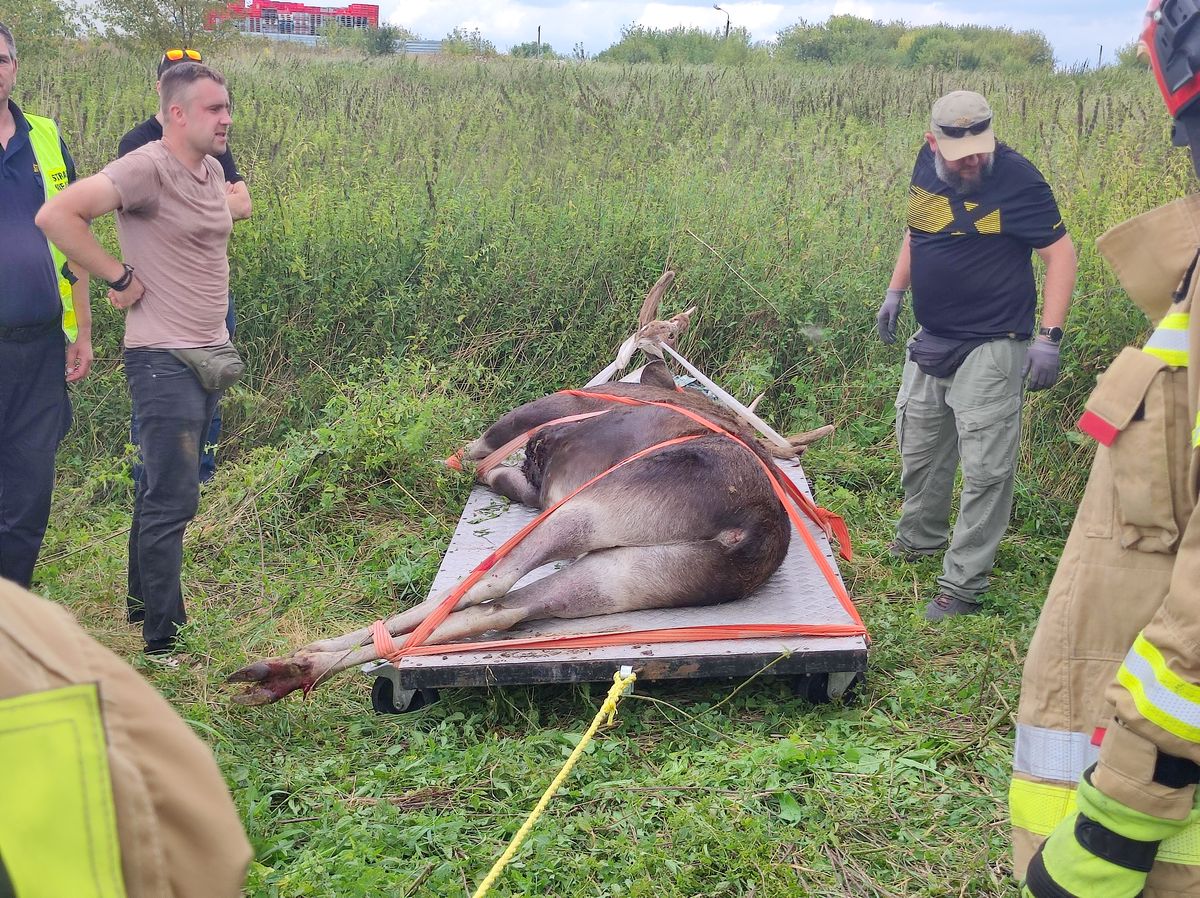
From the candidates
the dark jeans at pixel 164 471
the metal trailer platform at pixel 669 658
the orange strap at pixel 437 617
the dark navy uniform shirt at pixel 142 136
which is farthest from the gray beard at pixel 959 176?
the dark jeans at pixel 164 471

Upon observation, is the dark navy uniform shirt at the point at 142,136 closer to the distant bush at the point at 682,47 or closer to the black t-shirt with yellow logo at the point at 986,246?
the black t-shirt with yellow logo at the point at 986,246

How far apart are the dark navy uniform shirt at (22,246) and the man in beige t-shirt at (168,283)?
33cm

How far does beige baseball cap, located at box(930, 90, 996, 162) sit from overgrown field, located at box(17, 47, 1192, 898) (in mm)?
1577

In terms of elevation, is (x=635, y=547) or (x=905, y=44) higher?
(x=905, y=44)

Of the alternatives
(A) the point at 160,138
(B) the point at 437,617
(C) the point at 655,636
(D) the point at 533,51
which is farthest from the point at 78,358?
(D) the point at 533,51

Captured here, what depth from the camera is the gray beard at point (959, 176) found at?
424cm

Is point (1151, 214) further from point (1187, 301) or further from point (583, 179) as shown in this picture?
point (583, 179)

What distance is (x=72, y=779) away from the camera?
0.73m

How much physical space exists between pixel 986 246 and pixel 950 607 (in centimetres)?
152

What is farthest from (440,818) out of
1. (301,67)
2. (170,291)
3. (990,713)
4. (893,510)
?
(301,67)

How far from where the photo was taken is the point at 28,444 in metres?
3.87

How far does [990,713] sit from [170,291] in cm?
317

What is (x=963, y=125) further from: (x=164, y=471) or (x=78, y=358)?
(x=78, y=358)

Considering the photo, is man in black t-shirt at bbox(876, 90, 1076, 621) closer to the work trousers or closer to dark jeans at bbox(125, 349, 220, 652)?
the work trousers
